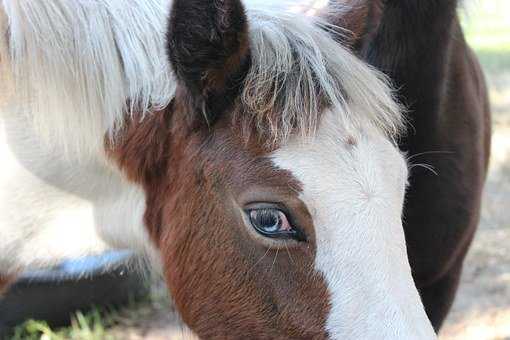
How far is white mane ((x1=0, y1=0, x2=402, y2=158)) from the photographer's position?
75.8 inches

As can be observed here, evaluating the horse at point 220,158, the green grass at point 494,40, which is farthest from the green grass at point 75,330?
the green grass at point 494,40

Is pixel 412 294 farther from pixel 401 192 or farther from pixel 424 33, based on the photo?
pixel 424 33

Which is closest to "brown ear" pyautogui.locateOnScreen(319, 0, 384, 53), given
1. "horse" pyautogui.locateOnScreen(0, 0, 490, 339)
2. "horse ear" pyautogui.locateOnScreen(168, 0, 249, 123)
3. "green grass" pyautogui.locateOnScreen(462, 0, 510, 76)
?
"horse" pyautogui.locateOnScreen(0, 0, 490, 339)

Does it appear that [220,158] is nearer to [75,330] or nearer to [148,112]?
[148,112]

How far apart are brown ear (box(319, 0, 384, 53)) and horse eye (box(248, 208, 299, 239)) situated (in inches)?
21.1

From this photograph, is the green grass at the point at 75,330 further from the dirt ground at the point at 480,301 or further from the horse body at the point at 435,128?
the horse body at the point at 435,128

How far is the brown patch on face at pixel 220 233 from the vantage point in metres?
1.86

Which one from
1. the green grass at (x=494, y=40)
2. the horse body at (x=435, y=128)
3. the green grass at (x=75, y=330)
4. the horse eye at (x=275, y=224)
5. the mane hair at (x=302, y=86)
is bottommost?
the green grass at (x=494, y=40)

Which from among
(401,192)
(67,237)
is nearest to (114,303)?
(67,237)

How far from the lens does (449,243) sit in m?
2.93

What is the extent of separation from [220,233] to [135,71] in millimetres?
501

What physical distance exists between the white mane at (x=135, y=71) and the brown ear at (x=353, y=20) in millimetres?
67

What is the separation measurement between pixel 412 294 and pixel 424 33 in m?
1.24

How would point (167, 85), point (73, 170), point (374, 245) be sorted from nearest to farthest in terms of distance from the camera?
point (374, 245)
point (167, 85)
point (73, 170)
